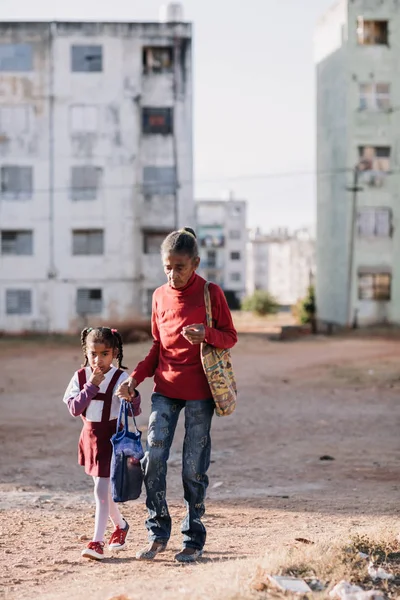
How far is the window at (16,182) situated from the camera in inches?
1578

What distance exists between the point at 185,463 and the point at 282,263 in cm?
9496

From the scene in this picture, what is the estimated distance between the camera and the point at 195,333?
5.55m

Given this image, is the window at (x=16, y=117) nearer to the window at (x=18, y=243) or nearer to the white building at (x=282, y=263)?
the window at (x=18, y=243)

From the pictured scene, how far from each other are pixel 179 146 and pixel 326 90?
8.75 metres

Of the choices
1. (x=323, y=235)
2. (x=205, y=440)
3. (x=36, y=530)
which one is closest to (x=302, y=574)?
(x=205, y=440)

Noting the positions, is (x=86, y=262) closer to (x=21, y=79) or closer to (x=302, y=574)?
(x=21, y=79)

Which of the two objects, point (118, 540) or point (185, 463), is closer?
point (185, 463)

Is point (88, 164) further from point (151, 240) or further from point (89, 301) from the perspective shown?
point (89, 301)

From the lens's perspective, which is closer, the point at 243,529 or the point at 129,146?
the point at 243,529

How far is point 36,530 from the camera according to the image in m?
6.84

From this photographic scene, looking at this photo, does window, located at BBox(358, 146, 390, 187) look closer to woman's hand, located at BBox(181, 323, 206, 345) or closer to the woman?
the woman

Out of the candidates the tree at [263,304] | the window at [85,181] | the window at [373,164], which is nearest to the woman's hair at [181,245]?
the window at [85,181]

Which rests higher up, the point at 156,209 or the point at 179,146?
the point at 179,146

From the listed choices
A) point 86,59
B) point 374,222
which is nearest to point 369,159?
point 374,222
